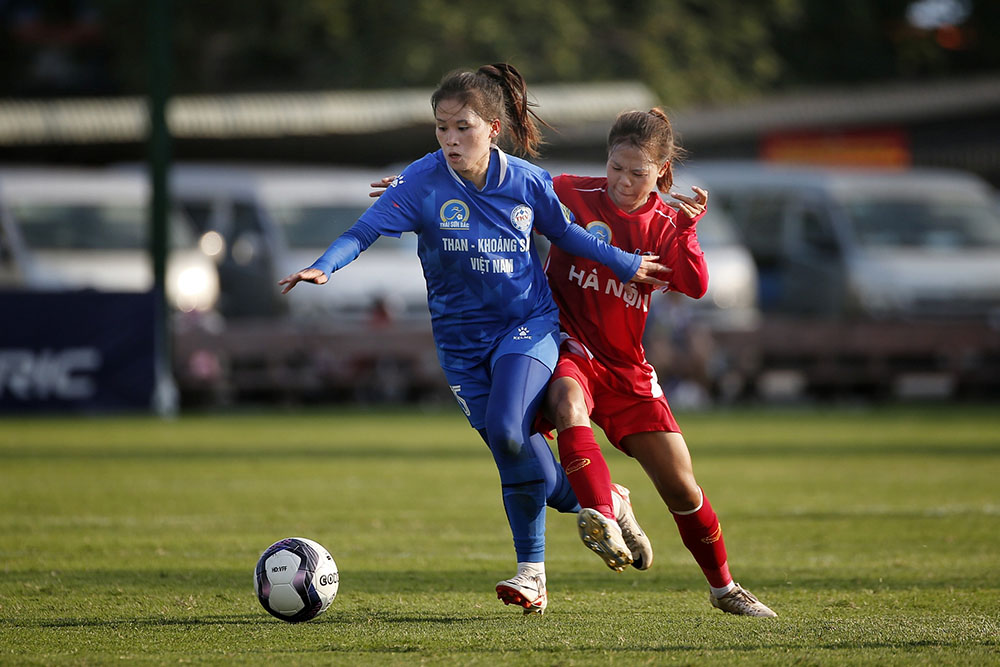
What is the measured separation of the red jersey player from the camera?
603 centimetres

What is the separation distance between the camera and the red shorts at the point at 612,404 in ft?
20.0

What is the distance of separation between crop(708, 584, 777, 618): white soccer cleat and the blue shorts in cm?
116

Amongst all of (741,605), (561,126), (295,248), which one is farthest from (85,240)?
(741,605)

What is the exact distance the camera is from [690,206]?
20.2 feet

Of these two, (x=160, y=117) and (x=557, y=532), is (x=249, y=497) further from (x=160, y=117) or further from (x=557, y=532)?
(x=160, y=117)

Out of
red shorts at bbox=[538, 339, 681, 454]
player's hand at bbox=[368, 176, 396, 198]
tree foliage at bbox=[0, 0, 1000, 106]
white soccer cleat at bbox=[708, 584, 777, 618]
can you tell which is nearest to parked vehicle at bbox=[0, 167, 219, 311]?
tree foliage at bbox=[0, 0, 1000, 106]

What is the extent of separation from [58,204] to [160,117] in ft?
13.4

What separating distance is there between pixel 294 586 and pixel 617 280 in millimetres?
1788

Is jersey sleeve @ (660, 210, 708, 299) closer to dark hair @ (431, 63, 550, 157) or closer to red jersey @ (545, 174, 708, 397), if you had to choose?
red jersey @ (545, 174, 708, 397)

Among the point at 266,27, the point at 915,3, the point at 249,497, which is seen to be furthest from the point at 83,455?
the point at 915,3

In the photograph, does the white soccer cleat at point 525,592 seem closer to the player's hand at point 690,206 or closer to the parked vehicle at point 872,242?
the player's hand at point 690,206

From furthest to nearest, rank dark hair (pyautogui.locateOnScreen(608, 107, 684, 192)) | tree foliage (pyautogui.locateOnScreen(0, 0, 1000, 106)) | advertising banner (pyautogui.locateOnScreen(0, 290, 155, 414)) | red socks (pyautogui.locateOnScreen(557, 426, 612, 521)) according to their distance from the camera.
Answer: tree foliage (pyautogui.locateOnScreen(0, 0, 1000, 106)) → advertising banner (pyautogui.locateOnScreen(0, 290, 155, 414)) → dark hair (pyautogui.locateOnScreen(608, 107, 684, 192)) → red socks (pyautogui.locateOnScreen(557, 426, 612, 521))

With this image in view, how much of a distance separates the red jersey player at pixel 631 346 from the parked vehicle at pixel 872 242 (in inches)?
612

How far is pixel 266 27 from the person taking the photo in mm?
34938
